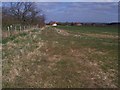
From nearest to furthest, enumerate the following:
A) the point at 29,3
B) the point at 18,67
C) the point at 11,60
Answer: the point at 18,67 → the point at 11,60 → the point at 29,3

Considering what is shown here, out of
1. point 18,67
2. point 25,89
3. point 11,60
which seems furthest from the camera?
point 11,60

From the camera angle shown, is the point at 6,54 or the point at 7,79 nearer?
the point at 7,79

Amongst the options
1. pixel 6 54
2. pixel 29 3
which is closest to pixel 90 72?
pixel 6 54

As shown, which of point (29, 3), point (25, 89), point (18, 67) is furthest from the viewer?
point (29, 3)

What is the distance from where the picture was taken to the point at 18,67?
10312mm

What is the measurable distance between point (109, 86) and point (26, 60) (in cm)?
450

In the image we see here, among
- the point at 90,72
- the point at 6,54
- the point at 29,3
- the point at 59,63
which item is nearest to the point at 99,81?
the point at 90,72

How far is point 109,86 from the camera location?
835 cm

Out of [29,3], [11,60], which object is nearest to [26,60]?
[11,60]

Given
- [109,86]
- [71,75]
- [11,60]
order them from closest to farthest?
1. [109,86]
2. [71,75]
3. [11,60]

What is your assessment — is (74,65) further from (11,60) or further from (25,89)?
(25,89)

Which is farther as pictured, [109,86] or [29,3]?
[29,3]

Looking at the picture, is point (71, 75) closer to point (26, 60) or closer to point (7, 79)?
point (7, 79)

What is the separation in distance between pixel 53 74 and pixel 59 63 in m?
2.39
